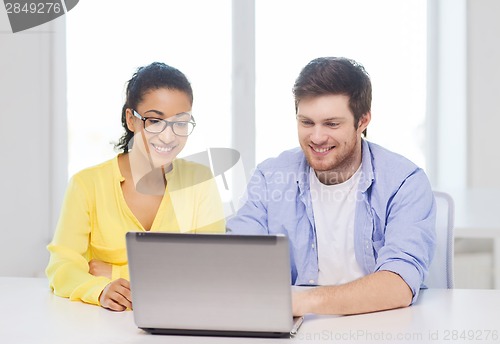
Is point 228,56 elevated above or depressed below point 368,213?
above

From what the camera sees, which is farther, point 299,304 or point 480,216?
point 480,216

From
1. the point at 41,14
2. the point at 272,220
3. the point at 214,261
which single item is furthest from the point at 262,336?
the point at 41,14

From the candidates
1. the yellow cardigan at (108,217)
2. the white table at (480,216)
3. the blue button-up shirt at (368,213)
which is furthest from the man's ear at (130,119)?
the white table at (480,216)

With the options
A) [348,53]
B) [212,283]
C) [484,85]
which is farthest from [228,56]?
[212,283]

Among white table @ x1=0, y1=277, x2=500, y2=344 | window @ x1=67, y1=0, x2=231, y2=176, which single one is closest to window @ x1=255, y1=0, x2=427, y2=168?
window @ x1=67, y1=0, x2=231, y2=176

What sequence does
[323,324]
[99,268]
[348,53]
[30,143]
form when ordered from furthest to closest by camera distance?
[348,53] < [30,143] < [99,268] < [323,324]

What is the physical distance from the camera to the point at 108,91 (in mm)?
4164

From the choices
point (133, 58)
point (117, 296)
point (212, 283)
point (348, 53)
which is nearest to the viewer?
point (212, 283)

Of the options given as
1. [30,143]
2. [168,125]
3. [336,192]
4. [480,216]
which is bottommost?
[480,216]

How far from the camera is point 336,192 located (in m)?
2.25

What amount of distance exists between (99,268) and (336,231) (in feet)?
2.26

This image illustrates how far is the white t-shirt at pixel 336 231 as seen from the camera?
7.27 ft

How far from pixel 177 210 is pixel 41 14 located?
1959mm

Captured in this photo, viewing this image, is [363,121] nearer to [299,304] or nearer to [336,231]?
[336,231]
